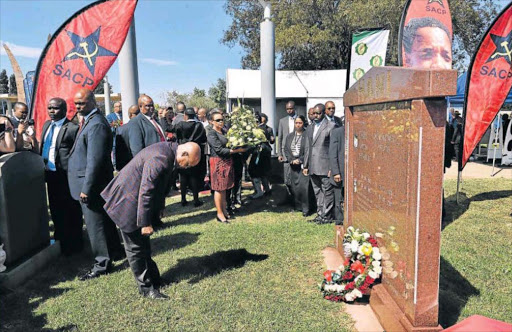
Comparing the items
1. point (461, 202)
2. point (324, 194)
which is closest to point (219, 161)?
point (324, 194)

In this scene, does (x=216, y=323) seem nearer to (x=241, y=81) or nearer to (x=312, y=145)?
(x=312, y=145)

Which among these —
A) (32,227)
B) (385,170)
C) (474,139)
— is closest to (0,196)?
(32,227)

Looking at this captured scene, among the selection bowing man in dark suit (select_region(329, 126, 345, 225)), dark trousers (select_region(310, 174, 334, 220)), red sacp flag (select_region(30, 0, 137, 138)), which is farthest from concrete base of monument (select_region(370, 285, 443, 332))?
red sacp flag (select_region(30, 0, 137, 138))

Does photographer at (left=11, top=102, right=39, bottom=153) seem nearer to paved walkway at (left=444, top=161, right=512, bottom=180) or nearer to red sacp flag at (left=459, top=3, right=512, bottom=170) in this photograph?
red sacp flag at (left=459, top=3, right=512, bottom=170)

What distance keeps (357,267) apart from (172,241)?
2.85 m

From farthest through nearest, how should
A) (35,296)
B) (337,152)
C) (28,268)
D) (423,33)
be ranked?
(423,33) < (337,152) < (28,268) < (35,296)

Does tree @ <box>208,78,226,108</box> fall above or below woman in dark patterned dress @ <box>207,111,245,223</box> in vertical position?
above

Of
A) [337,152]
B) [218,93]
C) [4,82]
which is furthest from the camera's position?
[4,82]

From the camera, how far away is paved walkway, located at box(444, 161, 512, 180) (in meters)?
10.5

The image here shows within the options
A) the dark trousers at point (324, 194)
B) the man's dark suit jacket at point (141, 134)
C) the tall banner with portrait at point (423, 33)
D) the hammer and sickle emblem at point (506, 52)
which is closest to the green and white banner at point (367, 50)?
the tall banner with portrait at point (423, 33)

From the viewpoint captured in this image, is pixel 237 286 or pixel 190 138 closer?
pixel 237 286

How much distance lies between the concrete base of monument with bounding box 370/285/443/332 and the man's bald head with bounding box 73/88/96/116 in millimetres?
3723

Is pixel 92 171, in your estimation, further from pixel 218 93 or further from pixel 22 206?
pixel 218 93

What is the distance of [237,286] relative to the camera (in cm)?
379
